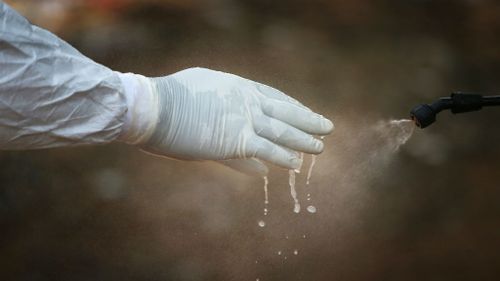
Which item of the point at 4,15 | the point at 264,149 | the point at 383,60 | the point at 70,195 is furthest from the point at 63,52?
the point at 383,60

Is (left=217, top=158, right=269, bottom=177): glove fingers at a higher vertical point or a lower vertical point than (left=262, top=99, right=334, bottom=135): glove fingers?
lower

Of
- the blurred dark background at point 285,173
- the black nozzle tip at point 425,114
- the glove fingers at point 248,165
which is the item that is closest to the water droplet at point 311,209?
the blurred dark background at point 285,173

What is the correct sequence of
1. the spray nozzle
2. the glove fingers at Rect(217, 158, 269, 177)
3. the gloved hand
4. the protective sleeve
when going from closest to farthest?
1. the protective sleeve
2. the spray nozzle
3. the gloved hand
4. the glove fingers at Rect(217, 158, 269, 177)

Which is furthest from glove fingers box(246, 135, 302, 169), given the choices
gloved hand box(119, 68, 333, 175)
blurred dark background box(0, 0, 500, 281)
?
blurred dark background box(0, 0, 500, 281)

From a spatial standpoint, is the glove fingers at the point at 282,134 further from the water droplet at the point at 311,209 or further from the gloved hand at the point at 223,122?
the water droplet at the point at 311,209

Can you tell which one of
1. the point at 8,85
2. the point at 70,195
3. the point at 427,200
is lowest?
the point at 70,195

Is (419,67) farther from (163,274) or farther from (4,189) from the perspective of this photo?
(4,189)

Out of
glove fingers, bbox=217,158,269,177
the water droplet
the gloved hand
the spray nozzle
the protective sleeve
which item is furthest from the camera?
the water droplet

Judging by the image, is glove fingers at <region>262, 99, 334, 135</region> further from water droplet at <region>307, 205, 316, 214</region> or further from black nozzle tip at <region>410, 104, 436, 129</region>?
water droplet at <region>307, 205, 316, 214</region>
